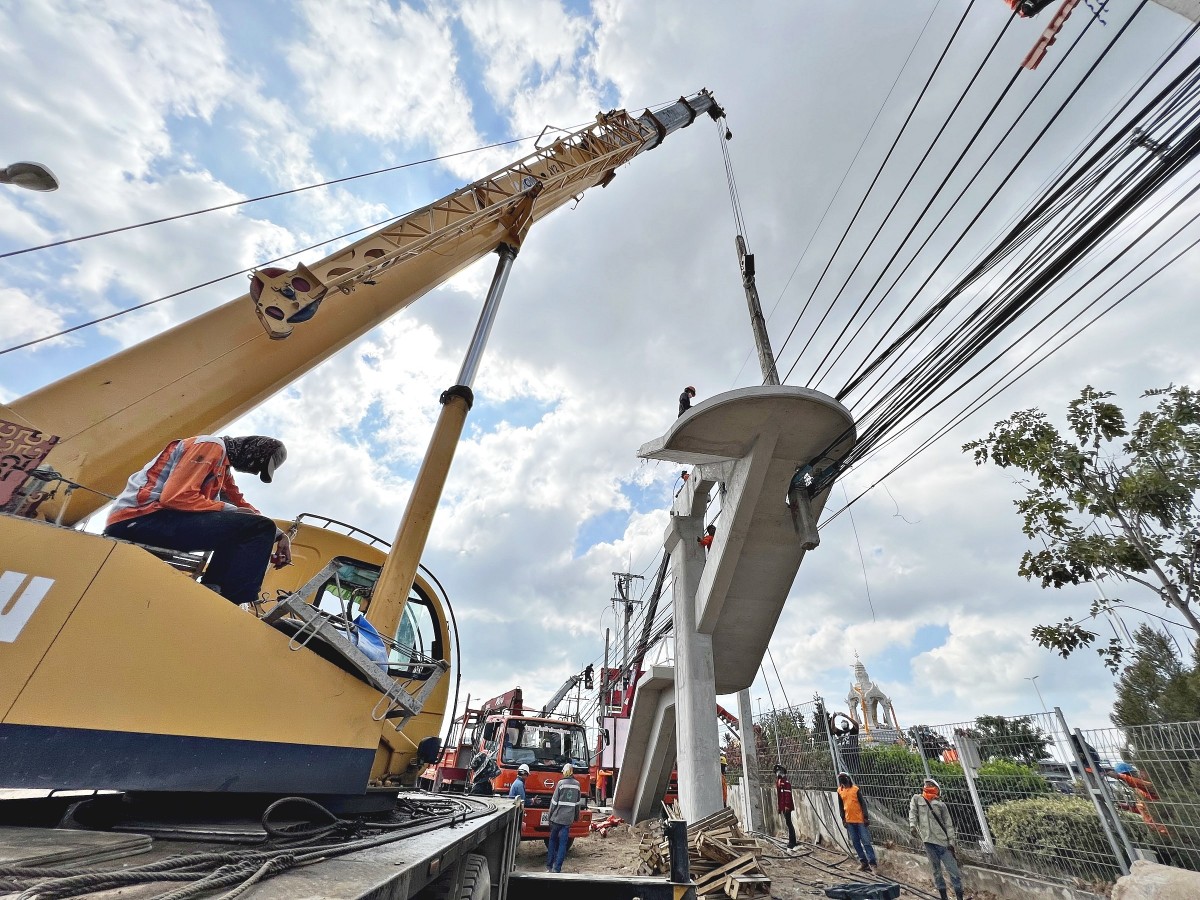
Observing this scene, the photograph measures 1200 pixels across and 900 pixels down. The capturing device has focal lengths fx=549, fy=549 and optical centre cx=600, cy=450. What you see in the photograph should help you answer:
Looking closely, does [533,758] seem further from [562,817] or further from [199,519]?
[199,519]

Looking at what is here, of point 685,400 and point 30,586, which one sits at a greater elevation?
point 685,400

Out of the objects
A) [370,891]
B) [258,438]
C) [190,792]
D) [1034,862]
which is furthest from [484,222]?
[1034,862]

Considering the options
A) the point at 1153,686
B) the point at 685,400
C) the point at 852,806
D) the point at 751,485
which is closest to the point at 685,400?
the point at 685,400

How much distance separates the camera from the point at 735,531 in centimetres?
830

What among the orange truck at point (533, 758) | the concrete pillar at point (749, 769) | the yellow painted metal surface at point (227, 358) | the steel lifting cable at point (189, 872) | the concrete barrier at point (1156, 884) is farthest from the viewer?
the concrete pillar at point (749, 769)

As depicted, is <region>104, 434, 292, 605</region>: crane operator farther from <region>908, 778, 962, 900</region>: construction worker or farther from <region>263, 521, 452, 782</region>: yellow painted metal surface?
<region>908, 778, 962, 900</region>: construction worker

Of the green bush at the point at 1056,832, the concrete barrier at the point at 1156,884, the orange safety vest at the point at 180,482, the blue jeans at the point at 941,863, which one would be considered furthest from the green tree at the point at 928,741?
the orange safety vest at the point at 180,482

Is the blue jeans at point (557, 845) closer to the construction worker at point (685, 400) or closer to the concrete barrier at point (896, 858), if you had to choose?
the concrete barrier at point (896, 858)

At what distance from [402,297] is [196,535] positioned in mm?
3053

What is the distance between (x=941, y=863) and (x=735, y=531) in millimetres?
5196

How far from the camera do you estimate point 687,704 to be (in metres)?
9.09

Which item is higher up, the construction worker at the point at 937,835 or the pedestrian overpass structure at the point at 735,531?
the pedestrian overpass structure at the point at 735,531

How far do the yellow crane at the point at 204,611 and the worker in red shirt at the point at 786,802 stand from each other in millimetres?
9385

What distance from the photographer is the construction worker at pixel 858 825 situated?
28.8ft
